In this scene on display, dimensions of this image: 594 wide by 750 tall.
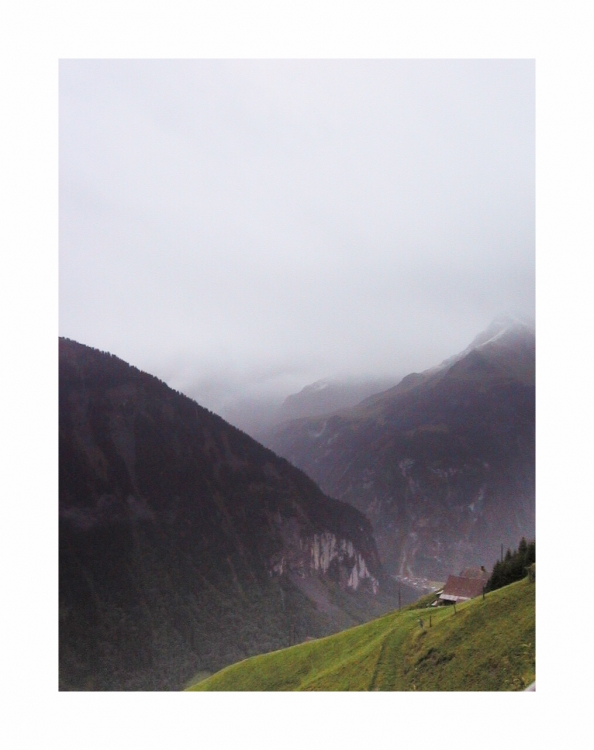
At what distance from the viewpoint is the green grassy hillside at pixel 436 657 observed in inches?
314

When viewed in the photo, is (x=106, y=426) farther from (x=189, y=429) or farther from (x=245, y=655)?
(x=245, y=655)

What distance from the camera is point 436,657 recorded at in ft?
26.9

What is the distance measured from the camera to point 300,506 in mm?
14227

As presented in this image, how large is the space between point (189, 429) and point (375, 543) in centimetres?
651

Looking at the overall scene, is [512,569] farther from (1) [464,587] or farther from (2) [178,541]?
(2) [178,541]

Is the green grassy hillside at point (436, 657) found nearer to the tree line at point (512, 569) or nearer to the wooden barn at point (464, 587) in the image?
the tree line at point (512, 569)

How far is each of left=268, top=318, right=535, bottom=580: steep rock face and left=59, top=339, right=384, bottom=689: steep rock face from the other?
2.79ft

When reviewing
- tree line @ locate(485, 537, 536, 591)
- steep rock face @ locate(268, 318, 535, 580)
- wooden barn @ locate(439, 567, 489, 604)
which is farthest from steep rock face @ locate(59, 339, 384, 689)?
tree line @ locate(485, 537, 536, 591)

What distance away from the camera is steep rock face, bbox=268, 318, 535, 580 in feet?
44.0

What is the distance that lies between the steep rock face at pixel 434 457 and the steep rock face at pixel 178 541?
0.85 meters

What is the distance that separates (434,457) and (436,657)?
6.86 metres

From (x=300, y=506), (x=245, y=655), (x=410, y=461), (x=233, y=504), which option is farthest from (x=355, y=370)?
(x=245, y=655)

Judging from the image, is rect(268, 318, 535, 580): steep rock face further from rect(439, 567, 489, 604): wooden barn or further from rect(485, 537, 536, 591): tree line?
rect(485, 537, 536, 591): tree line

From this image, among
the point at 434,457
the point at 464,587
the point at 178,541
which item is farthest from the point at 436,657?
the point at 178,541
